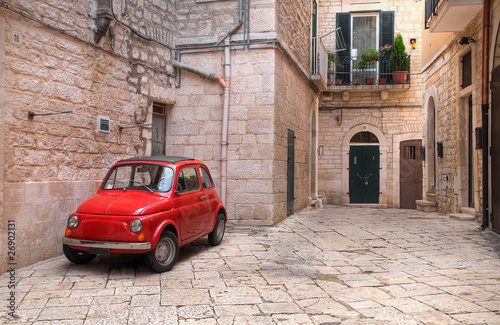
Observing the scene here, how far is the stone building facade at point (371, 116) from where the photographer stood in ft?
52.6

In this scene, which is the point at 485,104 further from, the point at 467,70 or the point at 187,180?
the point at 187,180

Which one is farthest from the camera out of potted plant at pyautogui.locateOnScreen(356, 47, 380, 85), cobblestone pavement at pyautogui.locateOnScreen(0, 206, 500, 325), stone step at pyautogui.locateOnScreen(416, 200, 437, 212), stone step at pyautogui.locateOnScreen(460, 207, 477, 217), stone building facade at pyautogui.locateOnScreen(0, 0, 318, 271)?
potted plant at pyautogui.locateOnScreen(356, 47, 380, 85)

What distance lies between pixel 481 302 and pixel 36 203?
5.26m

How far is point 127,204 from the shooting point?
5145 mm

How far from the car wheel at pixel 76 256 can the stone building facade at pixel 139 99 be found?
59 cm

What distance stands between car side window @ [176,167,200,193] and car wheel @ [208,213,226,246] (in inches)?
31.2

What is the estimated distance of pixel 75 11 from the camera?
623cm

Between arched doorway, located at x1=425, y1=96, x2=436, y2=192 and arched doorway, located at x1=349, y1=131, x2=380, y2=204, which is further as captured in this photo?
arched doorway, located at x1=349, y1=131, x2=380, y2=204

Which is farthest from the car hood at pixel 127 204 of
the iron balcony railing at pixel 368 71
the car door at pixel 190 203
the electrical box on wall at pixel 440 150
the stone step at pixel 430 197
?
the iron balcony railing at pixel 368 71

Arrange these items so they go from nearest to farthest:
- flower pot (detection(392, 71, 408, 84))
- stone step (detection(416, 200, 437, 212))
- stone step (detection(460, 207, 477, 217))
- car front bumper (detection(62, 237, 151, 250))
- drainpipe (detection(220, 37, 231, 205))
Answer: car front bumper (detection(62, 237, 151, 250))
drainpipe (detection(220, 37, 231, 205))
stone step (detection(460, 207, 477, 217))
stone step (detection(416, 200, 437, 212))
flower pot (detection(392, 71, 408, 84))

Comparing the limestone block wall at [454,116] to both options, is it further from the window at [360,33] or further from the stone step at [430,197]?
the window at [360,33]

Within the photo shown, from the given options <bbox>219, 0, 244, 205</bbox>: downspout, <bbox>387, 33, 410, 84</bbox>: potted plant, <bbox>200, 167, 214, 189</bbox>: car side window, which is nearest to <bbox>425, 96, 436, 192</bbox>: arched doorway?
<bbox>387, 33, 410, 84</bbox>: potted plant

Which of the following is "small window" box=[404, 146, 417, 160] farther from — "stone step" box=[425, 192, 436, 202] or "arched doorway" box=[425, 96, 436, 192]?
"stone step" box=[425, 192, 436, 202]

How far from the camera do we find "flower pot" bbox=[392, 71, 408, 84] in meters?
15.6
